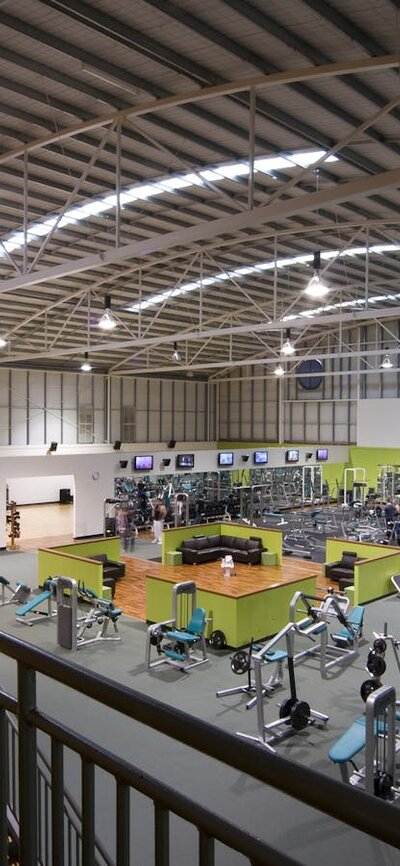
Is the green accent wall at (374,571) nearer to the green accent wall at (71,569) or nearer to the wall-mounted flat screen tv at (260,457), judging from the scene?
the green accent wall at (71,569)

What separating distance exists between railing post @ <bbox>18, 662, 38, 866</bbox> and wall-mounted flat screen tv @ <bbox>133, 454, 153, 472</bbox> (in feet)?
58.3

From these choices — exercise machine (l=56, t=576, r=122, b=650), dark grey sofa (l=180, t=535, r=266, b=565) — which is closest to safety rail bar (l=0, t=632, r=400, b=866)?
exercise machine (l=56, t=576, r=122, b=650)

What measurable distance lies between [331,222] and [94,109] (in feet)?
18.5

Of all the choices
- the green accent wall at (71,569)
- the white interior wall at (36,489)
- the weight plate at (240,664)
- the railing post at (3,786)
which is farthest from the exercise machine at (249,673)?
the white interior wall at (36,489)

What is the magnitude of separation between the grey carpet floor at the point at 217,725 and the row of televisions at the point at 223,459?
8449 millimetres

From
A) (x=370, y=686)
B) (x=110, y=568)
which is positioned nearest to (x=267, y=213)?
(x=370, y=686)

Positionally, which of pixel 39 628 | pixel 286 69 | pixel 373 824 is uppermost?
pixel 286 69

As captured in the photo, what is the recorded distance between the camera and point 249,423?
3102cm

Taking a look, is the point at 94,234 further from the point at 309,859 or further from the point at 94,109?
the point at 309,859

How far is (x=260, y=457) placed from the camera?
72.6ft

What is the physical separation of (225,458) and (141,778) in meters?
20.2

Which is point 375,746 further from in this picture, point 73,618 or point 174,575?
point 174,575

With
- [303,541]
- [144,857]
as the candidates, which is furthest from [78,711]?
[303,541]

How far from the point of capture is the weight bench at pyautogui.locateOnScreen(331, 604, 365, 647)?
873 cm
